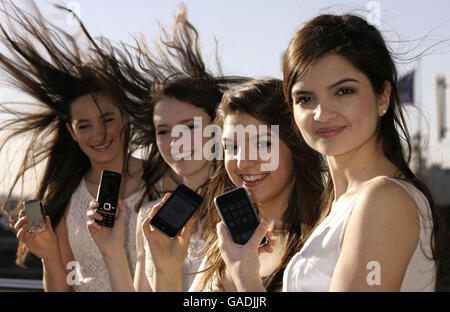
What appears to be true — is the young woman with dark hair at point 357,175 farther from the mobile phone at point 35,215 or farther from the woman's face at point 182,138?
the mobile phone at point 35,215

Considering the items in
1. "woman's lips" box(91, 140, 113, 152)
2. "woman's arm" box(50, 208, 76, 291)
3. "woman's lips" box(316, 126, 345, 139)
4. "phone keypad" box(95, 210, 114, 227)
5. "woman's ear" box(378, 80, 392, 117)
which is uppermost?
"woman's ear" box(378, 80, 392, 117)

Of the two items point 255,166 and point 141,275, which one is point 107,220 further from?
point 255,166

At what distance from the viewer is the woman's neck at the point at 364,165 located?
2207 mm

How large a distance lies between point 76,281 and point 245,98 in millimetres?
2099

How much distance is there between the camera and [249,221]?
246cm

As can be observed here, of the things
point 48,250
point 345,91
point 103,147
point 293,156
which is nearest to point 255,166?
point 293,156

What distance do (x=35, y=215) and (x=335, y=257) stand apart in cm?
208

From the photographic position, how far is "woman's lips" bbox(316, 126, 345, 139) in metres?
2.19

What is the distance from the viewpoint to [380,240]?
1935 mm

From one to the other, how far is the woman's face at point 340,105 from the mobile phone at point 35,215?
1942mm

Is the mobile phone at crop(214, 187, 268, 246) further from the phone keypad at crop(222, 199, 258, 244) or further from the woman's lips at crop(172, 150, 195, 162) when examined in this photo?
the woman's lips at crop(172, 150, 195, 162)

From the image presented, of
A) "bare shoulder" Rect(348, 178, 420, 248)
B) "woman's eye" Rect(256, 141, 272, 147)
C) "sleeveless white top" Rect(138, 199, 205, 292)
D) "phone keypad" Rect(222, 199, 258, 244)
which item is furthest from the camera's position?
"sleeveless white top" Rect(138, 199, 205, 292)

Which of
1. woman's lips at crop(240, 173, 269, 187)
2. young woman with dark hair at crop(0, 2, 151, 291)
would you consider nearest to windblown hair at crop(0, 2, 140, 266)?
young woman with dark hair at crop(0, 2, 151, 291)
